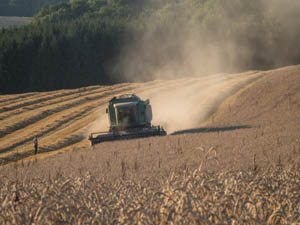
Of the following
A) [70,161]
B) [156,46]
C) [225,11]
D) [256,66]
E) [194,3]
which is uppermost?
[194,3]

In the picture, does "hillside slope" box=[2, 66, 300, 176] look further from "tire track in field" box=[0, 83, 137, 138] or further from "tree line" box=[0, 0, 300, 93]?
"tree line" box=[0, 0, 300, 93]

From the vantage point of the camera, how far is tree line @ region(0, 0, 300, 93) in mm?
76625

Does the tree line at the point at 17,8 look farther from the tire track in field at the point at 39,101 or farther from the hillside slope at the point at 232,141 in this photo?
the hillside slope at the point at 232,141

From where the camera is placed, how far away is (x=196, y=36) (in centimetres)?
8794

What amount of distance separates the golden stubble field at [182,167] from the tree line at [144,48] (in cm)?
2158

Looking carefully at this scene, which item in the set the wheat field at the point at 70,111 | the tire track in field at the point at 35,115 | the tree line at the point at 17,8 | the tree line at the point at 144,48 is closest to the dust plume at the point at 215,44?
the tree line at the point at 144,48

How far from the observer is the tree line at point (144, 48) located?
251 ft

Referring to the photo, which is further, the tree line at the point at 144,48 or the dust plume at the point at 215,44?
the dust plume at the point at 215,44

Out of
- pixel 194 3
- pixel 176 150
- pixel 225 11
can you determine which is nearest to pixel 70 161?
pixel 176 150

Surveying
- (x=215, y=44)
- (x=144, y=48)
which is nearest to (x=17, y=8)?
(x=144, y=48)

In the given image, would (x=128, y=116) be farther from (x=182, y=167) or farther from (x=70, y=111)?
(x=70, y=111)

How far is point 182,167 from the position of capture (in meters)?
15.1

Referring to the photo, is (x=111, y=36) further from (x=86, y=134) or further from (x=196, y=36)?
(x=86, y=134)

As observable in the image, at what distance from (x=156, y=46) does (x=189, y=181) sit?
81739 millimetres
